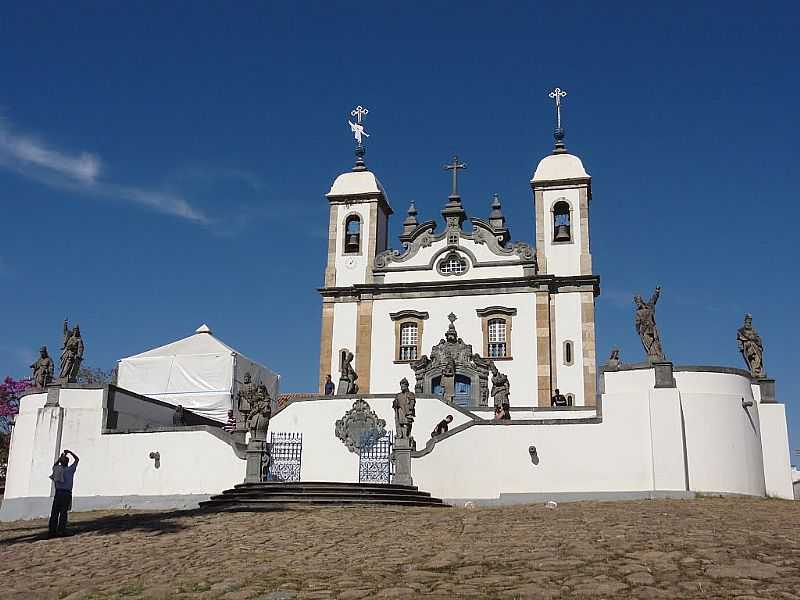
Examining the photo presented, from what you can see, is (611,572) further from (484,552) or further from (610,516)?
(610,516)

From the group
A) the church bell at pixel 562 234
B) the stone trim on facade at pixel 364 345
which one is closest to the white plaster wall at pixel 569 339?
the church bell at pixel 562 234

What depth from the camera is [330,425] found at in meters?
25.6

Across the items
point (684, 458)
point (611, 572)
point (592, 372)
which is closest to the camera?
point (611, 572)

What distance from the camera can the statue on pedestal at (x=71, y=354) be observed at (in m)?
24.9

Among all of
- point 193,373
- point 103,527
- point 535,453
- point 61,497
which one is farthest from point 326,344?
point 61,497

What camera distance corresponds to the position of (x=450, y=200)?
36781mm

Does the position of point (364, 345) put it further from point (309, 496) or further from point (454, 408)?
point (309, 496)

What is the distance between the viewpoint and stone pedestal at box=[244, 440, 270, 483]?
70.1ft

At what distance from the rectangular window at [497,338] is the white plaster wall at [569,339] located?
5.94 ft

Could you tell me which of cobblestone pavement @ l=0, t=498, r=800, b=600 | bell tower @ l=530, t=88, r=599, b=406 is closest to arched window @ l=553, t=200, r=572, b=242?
bell tower @ l=530, t=88, r=599, b=406

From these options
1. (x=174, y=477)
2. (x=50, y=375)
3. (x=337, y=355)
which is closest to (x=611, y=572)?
(x=174, y=477)

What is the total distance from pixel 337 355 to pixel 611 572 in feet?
82.5

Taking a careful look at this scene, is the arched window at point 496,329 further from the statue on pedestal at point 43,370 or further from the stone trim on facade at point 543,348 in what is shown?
the statue on pedestal at point 43,370

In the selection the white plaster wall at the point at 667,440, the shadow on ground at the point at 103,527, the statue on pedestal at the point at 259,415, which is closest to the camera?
the shadow on ground at the point at 103,527
